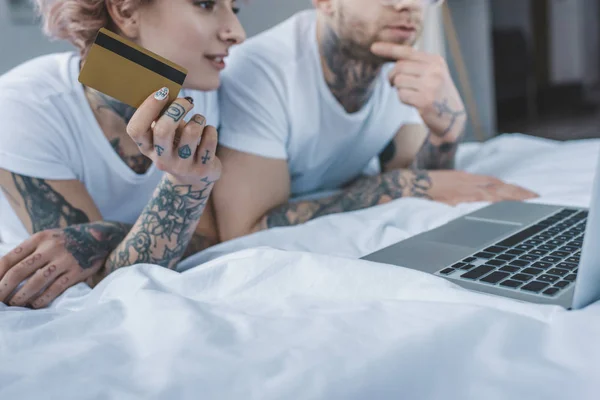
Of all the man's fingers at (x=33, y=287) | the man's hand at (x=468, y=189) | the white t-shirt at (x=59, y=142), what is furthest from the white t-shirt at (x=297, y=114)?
the man's fingers at (x=33, y=287)

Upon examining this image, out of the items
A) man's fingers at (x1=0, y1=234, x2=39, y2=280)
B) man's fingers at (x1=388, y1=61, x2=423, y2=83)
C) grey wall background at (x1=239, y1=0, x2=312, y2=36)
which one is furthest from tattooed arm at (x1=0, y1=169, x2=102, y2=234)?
grey wall background at (x1=239, y1=0, x2=312, y2=36)

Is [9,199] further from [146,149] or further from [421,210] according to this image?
[421,210]

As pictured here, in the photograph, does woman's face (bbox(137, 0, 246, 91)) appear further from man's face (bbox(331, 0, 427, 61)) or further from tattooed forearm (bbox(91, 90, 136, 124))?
man's face (bbox(331, 0, 427, 61))

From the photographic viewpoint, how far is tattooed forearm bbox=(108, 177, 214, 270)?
0.88m

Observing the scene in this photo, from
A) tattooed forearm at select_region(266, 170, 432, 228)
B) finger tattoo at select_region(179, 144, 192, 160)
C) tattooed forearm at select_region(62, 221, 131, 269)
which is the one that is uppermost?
finger tattoo at select_region(179, 144, 192, 160)

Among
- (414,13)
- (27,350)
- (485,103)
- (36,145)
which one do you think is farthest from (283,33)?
(485,103)

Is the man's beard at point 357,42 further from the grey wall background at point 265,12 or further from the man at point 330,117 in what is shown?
the grey wall background at point 265,12

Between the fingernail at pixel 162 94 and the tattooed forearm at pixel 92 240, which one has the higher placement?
the fingernail at pixel 162 94

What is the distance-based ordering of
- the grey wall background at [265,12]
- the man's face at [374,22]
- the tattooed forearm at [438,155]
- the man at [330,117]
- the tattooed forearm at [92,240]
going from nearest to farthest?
the tattooed forearm at [92,240] < the man at [330,117] < the man's face at [374,22] < the tattooed forearm at [438,155] < the grey wall background at [265,12]

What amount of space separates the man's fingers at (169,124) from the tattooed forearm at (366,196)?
47cm

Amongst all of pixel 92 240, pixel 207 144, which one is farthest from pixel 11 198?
pixel 207 144

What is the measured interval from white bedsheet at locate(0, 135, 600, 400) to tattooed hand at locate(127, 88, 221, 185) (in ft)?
0.43

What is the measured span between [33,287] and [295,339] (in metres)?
0.43

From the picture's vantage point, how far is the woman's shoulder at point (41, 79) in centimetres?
105
